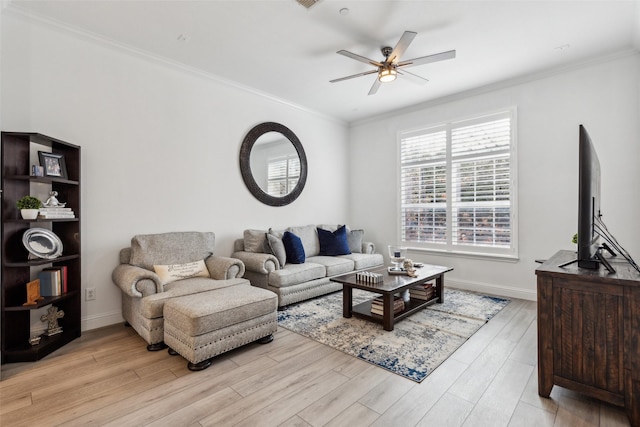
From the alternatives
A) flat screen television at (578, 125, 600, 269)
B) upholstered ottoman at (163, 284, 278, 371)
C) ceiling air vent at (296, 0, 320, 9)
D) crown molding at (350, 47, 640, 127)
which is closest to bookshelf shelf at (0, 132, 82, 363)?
upholstered ottoman at (163, 284, 278, 371)

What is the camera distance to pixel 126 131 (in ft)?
10.7

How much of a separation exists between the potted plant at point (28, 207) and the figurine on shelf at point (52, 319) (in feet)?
2.83

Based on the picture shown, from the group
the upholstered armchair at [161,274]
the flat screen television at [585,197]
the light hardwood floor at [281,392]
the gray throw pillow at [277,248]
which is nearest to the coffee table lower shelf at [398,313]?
the light hardwood floor at [281,392]

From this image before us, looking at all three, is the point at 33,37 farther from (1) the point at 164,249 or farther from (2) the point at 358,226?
(2) the point at 358,226

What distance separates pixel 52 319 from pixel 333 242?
3.44 m

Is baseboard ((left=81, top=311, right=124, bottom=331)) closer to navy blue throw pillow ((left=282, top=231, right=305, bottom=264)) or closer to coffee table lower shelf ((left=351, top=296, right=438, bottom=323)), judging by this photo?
navy blue throw pillow ((left=282, top=231, right=305, bottom=264))

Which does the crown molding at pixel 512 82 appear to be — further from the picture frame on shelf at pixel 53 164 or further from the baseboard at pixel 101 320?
the baseboard at pixel 101 320

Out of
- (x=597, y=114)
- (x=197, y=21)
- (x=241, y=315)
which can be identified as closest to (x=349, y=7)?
(x=197, y=21)

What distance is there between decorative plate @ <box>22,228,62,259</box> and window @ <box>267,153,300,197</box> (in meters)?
2.61

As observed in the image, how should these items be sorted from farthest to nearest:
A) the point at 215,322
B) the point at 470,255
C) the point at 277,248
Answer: the point at 470,255 < the point at 277,248 < the point at 215,322

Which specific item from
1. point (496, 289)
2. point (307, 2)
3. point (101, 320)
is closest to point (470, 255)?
point (496, 289)

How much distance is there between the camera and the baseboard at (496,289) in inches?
158

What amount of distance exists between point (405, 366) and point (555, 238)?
297cm

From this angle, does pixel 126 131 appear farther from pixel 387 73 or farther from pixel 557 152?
pixel 557 152
